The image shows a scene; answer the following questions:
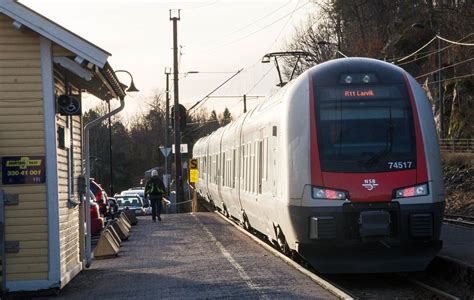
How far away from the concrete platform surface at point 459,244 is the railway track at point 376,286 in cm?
83

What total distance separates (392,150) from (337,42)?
54.5m

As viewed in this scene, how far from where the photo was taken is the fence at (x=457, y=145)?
44.0 meters

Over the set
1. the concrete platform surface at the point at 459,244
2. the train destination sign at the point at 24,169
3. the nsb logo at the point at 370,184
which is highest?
the train destination sign at the point at 24,169

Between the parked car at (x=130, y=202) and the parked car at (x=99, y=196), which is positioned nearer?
the parked car at (x=99, y=196)

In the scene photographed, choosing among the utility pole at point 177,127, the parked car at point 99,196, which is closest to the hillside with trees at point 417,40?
the utility pole at point 177,127

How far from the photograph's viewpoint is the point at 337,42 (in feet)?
217

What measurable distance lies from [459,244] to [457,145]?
99.5 ft

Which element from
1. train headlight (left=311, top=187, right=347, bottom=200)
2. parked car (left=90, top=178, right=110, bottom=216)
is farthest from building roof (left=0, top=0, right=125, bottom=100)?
parked car (left=90, top=178, right=110, bottom=216)

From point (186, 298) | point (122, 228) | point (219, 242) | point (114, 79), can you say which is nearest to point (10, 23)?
point (114, 79)

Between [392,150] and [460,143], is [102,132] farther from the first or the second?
[392,150]

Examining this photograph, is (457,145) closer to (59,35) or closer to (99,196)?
(99,196)

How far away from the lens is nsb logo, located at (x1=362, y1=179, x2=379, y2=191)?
12.2 meters

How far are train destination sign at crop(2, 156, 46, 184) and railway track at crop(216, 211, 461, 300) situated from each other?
13.0 feet

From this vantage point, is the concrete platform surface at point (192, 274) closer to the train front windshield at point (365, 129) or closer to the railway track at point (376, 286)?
the railway track at point (376, 286)
